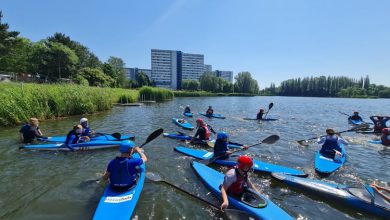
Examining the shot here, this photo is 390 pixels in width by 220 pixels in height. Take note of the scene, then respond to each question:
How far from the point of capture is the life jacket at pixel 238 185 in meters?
6.12

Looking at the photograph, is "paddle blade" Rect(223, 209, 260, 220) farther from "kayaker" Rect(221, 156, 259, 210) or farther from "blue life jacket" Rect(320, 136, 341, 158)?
"blue life jacket" Rect(320, 136, 341, 158)

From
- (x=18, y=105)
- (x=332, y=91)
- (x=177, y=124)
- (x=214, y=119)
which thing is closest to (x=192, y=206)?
(x=177, y=124)

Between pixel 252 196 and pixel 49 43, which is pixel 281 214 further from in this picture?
pixel 49 43

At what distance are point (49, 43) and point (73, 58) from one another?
17.3 feet

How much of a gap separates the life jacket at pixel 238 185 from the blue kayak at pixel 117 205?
88.1 inches

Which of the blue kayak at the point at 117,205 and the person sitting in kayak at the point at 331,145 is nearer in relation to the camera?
the blue kayak at the point at 117,205

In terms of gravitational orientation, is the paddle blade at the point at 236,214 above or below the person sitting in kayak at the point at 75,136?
below

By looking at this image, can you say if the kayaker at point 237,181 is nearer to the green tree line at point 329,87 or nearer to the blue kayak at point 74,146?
the blue kayak at point 74,146

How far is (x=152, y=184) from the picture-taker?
805 cm

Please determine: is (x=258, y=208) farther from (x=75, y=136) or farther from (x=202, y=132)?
(x=75, y=136)

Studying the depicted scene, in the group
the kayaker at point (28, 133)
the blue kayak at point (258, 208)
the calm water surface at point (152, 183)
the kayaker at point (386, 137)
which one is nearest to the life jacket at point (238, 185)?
the blue kayak at point (258, 208)

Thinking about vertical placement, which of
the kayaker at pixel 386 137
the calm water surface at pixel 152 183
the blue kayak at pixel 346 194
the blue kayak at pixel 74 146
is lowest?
the calm water surface at pixel 152 183

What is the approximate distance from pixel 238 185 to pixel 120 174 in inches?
110

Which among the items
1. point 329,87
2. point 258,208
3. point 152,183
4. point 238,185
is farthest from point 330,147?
point 329,87
